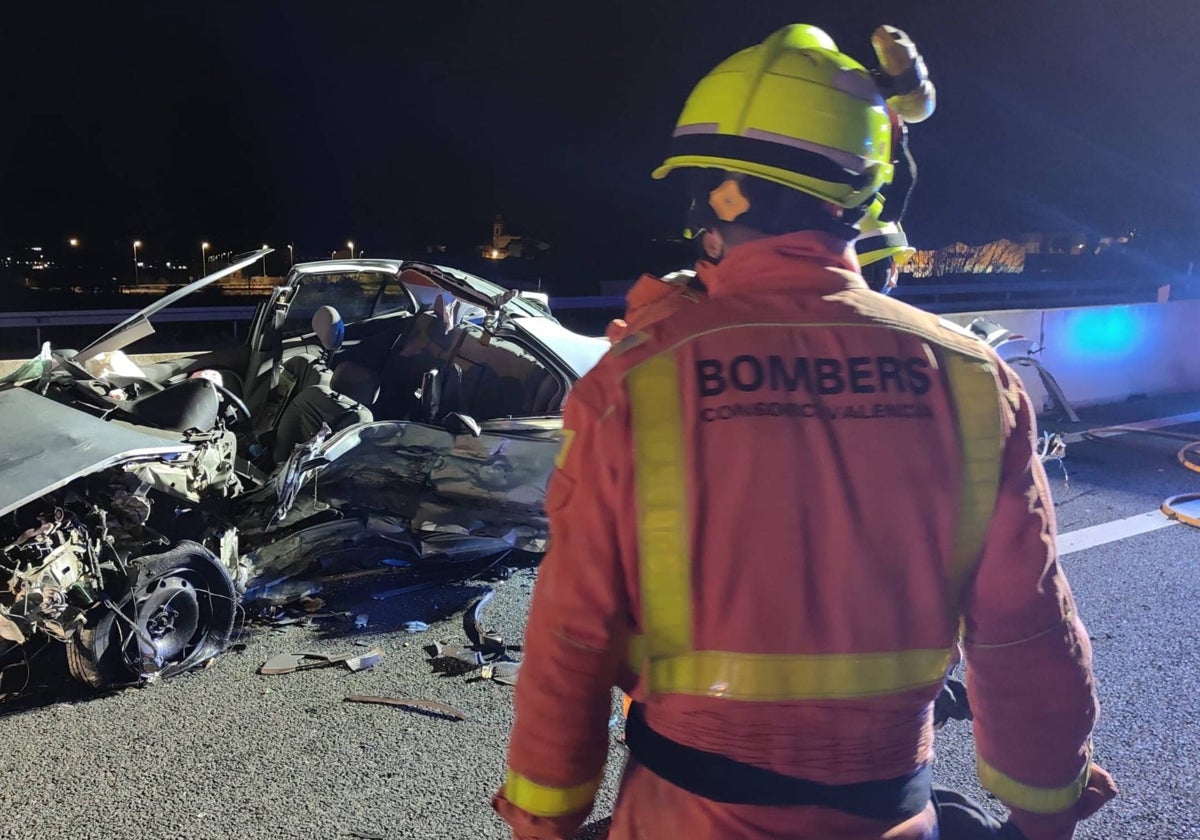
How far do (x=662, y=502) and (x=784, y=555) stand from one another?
160 mm

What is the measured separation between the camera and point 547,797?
3.63ft

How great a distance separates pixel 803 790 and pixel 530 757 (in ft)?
1.13

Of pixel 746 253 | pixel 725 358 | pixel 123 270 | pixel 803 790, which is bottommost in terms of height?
pixel 123 270

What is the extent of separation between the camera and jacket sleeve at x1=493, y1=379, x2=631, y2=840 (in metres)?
1.07

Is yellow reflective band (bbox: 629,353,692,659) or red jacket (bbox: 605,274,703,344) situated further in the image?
red jacket (bbox: 605,274,703,344)

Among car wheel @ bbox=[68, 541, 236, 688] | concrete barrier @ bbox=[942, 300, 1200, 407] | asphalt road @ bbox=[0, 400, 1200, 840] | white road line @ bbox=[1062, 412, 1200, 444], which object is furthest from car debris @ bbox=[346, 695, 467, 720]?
concrete barrier @ bbox=[942, 300, 1200, 407]

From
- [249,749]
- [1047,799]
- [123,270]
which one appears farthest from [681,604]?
[123,270]

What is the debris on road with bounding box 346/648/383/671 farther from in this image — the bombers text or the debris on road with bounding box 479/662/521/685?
the bombers text

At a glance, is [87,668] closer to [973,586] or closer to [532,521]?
[532,521]

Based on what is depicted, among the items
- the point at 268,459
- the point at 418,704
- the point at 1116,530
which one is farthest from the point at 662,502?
the point at 1116,530

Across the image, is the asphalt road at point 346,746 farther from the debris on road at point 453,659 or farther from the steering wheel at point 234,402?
the steering wheel at point 234,402

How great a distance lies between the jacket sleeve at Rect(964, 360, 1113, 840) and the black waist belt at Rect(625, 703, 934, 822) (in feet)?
0.56

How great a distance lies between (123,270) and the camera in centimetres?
2367

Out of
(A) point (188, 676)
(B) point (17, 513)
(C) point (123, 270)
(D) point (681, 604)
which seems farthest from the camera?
(C) point (123, 270)
